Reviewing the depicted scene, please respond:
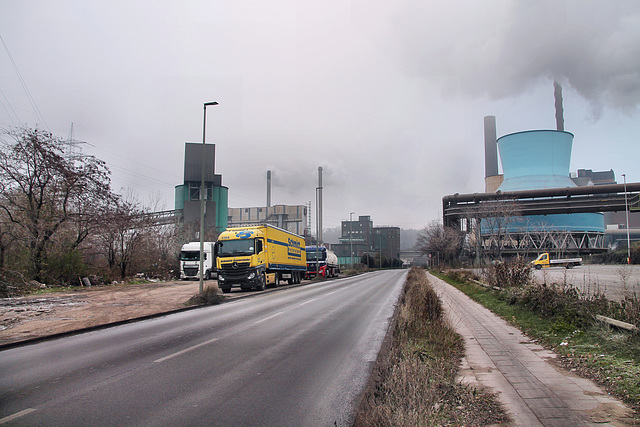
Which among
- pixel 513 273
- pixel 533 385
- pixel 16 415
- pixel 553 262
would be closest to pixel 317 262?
pixel 513 273

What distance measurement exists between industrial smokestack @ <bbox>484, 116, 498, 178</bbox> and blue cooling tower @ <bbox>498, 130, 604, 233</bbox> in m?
30.2

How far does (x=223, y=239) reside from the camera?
2488 centimetres

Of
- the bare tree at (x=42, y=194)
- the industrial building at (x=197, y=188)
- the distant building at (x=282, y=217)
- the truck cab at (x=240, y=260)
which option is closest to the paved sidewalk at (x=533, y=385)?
the truck cab at (x=240, y=260)

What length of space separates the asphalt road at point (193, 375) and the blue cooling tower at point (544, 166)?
80868mm

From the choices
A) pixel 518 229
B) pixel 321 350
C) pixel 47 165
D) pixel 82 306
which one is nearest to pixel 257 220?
pixel 518 229

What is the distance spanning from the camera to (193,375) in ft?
21.1

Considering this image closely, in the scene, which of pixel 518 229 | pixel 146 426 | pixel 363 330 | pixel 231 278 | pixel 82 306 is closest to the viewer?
pixel 146 426

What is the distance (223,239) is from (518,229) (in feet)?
207

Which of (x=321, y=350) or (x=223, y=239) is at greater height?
(x=223, y=239)

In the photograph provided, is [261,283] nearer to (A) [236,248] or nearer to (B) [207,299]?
(A) [236,248]

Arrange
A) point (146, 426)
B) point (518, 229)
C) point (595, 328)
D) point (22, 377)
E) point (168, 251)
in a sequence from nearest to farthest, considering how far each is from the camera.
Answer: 1. point (146, 426)
2. point (22, 377)
3. point (595, 328)
4. point (168, 251)
5. point (518, 229)

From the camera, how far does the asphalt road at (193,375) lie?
476cm

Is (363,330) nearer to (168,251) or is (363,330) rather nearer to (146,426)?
(146,426)

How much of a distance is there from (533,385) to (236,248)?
798 inches
